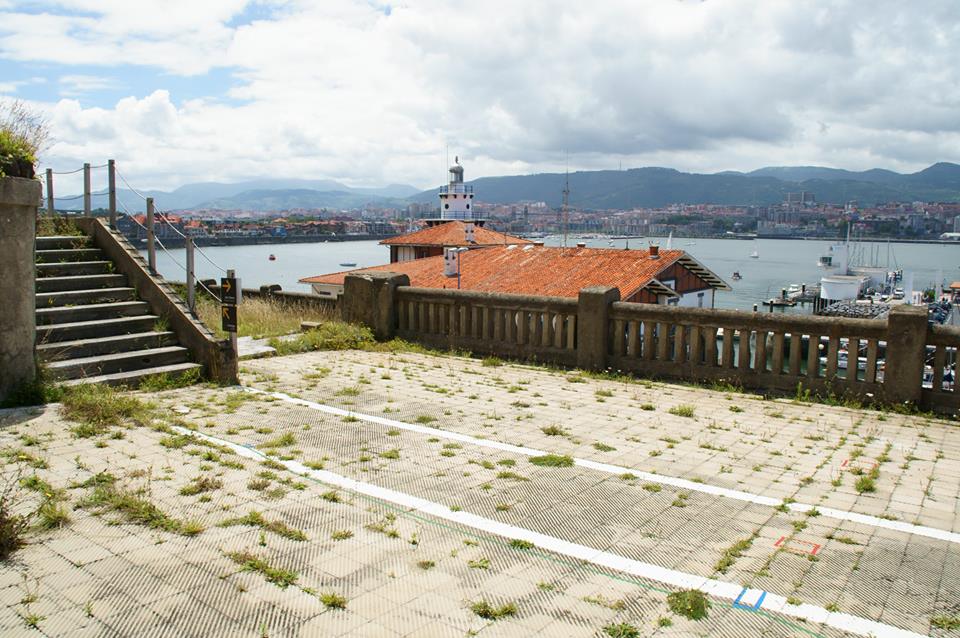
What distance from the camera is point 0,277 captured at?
7195 millimetres

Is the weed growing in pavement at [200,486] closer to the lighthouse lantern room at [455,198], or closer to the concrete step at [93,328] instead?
the concrete step at [93,328]

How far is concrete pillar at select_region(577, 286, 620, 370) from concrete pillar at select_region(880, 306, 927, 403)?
358 centimetres

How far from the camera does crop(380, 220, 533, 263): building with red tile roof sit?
196 feet

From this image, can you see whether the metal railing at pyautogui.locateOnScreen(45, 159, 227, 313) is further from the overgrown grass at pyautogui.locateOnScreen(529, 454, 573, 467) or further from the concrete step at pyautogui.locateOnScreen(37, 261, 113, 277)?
the overgrown grass at pyautogui.locateOnScreen(529, 454, 573, 467)

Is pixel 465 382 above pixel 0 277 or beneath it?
beneath

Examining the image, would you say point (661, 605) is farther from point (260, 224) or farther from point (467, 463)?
point (260, 224)

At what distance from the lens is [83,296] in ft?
32.3

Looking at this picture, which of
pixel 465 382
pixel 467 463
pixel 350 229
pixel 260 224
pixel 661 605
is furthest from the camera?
pixel 350 229

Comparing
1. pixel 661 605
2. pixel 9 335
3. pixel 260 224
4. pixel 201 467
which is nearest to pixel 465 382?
pixel 201 467

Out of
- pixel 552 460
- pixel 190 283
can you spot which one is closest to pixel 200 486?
pixel 552 460

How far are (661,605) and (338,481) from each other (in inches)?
109

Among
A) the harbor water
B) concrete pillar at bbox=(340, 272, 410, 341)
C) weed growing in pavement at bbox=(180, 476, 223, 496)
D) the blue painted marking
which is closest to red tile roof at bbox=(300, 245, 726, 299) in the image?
concrete pillar at bbox=(340, 272, 410, 341)

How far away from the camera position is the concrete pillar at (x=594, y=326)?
1069cm

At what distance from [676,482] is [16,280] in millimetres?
6417
